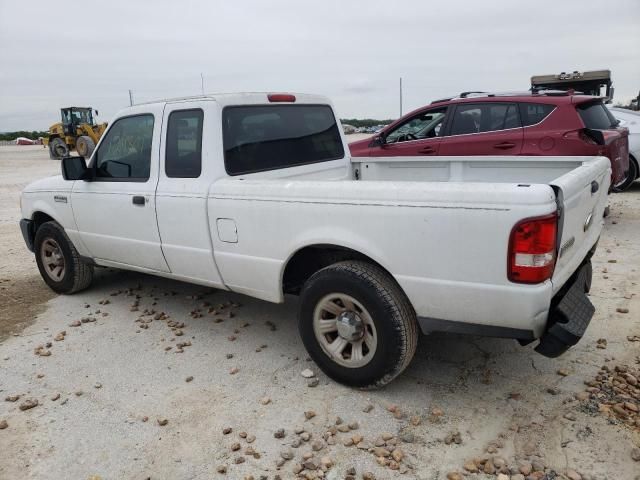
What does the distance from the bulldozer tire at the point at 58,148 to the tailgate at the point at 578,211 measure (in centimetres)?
2518

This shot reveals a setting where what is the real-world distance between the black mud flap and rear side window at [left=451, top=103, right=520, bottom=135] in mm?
4274

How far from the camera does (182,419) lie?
316cm

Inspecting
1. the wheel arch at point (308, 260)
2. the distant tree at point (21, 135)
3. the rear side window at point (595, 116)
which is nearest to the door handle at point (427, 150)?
the rear side window at point (595, 116)

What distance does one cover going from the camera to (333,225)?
10.2ft

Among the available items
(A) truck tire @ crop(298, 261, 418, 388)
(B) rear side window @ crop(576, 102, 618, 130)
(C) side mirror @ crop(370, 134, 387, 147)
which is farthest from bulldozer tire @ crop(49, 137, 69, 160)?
(A) truck tire @ crop(298, 261, 418, 388)

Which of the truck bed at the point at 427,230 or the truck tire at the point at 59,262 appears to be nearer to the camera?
the truck bed at the point at 427,230

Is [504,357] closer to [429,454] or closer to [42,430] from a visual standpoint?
[429,454]

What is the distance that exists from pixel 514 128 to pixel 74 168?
521 centimetres

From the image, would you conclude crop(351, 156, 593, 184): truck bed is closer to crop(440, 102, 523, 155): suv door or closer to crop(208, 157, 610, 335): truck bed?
crop(208, 157, 610, 335): truck bed

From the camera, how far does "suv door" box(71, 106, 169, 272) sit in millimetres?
4250

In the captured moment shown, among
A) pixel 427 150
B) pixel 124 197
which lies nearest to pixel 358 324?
pixel 124 197

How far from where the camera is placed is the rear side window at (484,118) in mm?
6707

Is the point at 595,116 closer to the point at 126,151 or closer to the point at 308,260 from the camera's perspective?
the point at 308,260

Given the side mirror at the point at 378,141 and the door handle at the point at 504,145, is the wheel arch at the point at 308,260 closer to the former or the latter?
the door handle at the point at 504,145
